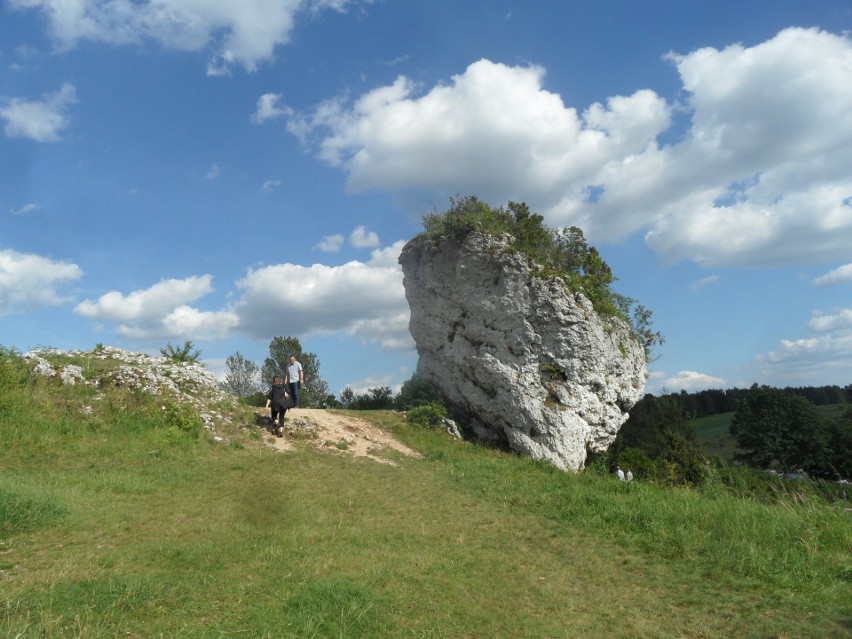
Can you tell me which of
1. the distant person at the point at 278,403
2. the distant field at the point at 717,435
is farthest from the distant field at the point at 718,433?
the distant person at the point at 278,403

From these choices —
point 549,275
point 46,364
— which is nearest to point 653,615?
point 549,275

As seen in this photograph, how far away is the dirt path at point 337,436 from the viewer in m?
17.2

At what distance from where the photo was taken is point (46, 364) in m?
16.7

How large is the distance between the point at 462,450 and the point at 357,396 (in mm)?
Result: 12066

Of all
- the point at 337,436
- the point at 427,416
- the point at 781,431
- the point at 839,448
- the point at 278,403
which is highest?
the point at 278,403

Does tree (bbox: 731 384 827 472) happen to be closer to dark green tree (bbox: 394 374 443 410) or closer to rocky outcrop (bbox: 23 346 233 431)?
dark green tree (bbox: 394 374 443 410)

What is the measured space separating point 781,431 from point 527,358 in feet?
118

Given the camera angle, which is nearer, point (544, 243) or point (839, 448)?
point (544, 243)

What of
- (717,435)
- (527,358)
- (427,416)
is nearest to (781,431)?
(717,435)

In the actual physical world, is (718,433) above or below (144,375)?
below

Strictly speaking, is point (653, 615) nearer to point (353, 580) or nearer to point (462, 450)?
point (353, 580)

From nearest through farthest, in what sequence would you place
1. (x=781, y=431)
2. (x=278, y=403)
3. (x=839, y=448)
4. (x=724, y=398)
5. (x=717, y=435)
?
(x=278, y=403)
(x=839, y=448)
(x=781, y=431)
(x=717, y=435)
(x=724, y=398)

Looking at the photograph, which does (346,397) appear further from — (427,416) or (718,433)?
(718,433)

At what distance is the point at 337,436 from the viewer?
727 inches
